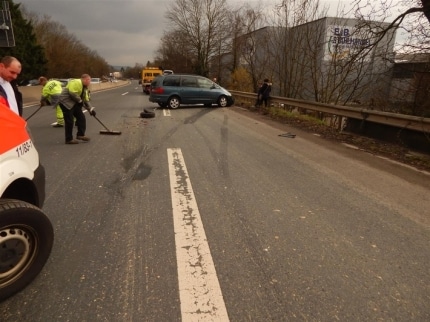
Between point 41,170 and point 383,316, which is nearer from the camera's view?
point 383,316

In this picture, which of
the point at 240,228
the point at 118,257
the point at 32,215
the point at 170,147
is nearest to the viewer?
the point at 32,215

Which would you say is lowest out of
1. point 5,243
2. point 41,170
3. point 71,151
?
point 71,151

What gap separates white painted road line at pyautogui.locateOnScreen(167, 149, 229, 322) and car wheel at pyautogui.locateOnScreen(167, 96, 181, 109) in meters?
12.7

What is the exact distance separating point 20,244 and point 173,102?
1471cm

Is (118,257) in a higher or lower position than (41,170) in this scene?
lower

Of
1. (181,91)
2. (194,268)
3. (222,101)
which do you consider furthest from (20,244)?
(222,101)

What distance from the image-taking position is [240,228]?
10.8 ft

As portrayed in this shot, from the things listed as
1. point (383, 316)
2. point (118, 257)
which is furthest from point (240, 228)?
point (383, 316)

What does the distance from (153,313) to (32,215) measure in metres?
1.10

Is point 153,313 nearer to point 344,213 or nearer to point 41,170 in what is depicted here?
point 41,170

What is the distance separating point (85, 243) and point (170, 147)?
14.4 feet

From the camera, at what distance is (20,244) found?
2203mm

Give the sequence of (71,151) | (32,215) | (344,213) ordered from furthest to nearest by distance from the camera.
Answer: (71,151) → (344,213) → (32,215)

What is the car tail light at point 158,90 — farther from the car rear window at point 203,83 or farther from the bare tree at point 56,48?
the bare tree at point 56,48
